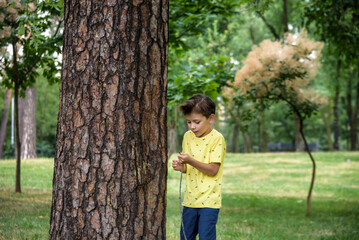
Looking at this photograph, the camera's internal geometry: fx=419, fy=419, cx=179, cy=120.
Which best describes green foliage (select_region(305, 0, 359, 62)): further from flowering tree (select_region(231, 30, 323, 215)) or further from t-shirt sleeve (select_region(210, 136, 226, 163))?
t-shirt sleeve (select_region(210, 136, 226, 163))

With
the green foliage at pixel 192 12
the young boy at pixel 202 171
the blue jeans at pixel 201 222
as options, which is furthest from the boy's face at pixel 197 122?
the green foliage at pixel 192 12

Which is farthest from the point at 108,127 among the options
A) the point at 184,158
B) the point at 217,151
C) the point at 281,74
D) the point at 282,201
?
the point at 282,201

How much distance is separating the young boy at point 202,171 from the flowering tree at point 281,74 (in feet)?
15.7

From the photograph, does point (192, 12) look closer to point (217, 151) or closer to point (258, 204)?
point (217, 151)

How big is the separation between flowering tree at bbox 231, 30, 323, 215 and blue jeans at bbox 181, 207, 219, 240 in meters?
4.93

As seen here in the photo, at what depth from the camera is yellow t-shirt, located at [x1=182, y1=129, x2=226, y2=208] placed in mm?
3354

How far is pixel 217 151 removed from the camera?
11.1 ft

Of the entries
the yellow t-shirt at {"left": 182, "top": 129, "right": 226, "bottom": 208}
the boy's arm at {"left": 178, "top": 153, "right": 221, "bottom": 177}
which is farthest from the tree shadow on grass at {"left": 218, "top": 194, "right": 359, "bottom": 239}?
the boy's arm at {"left": 178, "top": 153, "right": 221, "bottom": 177}

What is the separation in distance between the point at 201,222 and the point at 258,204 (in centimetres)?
741

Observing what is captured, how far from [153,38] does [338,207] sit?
8778 mm

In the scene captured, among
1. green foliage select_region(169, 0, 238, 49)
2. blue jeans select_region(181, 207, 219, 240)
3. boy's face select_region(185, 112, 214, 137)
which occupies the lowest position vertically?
blue jeans select_region(181, 207, 219, 240)

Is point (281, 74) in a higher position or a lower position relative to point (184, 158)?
higher

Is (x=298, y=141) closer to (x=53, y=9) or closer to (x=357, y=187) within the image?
(x=357, y=187)

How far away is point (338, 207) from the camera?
33.1 feet
